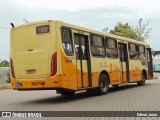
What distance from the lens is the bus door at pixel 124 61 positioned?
21.9 metres

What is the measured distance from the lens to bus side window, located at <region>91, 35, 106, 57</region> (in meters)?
18.0

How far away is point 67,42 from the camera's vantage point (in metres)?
15.7

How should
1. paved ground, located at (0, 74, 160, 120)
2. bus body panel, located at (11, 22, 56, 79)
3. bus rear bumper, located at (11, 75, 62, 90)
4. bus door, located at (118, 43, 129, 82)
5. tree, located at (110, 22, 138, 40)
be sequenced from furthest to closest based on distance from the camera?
1. tree, located at (110, 22, 138, 40)
2. bus door, located at (118, 43, 129, 82)
3. bus body panel, located at (11, 22, 56, 79)
4. bus rear bumper, located at (11, 75, 62, 90)
5. paved ground, located at (0, 74, 160, 120)

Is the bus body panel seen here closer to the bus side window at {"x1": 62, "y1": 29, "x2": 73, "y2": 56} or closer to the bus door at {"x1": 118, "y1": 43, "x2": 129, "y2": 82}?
the bus side window at {"x1": 62, "y1": 29, "x2": 73, "y2": 56}

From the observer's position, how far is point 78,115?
11.3 metres

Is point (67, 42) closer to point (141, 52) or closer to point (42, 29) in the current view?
point (42, 29)

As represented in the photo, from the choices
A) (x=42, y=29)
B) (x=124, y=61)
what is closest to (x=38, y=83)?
(x=42, y=29)

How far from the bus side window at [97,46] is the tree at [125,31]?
44.7 meters

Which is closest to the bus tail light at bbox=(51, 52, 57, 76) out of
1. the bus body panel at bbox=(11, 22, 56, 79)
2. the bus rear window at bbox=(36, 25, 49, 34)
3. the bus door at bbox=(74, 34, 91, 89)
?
the bus body panel at bbox=(11, 22, 56, 79)

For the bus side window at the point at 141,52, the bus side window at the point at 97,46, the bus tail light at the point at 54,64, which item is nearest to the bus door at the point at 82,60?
the bus side window at the point at 97,46

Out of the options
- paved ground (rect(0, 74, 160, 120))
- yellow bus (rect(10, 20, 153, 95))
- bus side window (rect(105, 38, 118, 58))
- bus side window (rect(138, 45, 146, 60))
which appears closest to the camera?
paved ground (rect(0, 74, 160, 120))

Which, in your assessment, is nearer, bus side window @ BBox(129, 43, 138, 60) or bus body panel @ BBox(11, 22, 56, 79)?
bus body panel @ BBox(11, 22, 56, 79)

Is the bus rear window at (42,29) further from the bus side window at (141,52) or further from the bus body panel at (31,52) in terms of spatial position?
the bus side window at (141,52)

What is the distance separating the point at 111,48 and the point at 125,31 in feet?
166
